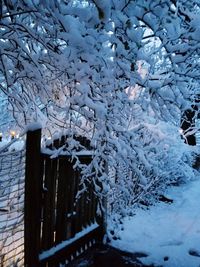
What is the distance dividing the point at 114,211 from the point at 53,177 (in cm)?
268

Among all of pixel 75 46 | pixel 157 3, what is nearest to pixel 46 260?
pixel 75 46

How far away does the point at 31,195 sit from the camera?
4219 millimetres

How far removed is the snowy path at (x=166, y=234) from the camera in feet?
18.2

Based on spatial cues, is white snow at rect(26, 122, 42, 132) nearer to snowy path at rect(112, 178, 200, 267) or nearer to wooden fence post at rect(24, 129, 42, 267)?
wooden fence post at rect(24, 129, 42, 267)

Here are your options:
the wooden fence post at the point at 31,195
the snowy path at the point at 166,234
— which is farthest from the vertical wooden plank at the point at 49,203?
the snowy path at the point at 166,234

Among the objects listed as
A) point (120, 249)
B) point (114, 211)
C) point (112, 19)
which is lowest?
point (120, 249)

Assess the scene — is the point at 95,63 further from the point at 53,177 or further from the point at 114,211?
the point at 114,211

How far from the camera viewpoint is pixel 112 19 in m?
3.13

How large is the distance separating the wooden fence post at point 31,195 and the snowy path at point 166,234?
2055mm

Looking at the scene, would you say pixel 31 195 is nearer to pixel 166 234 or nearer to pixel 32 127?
pixel 32 127

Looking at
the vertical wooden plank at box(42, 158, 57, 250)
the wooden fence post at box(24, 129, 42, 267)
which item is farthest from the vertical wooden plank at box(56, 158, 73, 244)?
the wooden fence post at box(24, 129, 42, 267)

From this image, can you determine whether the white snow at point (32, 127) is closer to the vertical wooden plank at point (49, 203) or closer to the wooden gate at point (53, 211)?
the wooden gate at point (53, 211)

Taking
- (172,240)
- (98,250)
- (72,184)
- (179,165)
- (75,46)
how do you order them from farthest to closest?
(179,165) < (172,240) < (98,250) < (72,184) < (75,46)

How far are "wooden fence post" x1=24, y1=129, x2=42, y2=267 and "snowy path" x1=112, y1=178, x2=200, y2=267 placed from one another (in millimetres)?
2055
